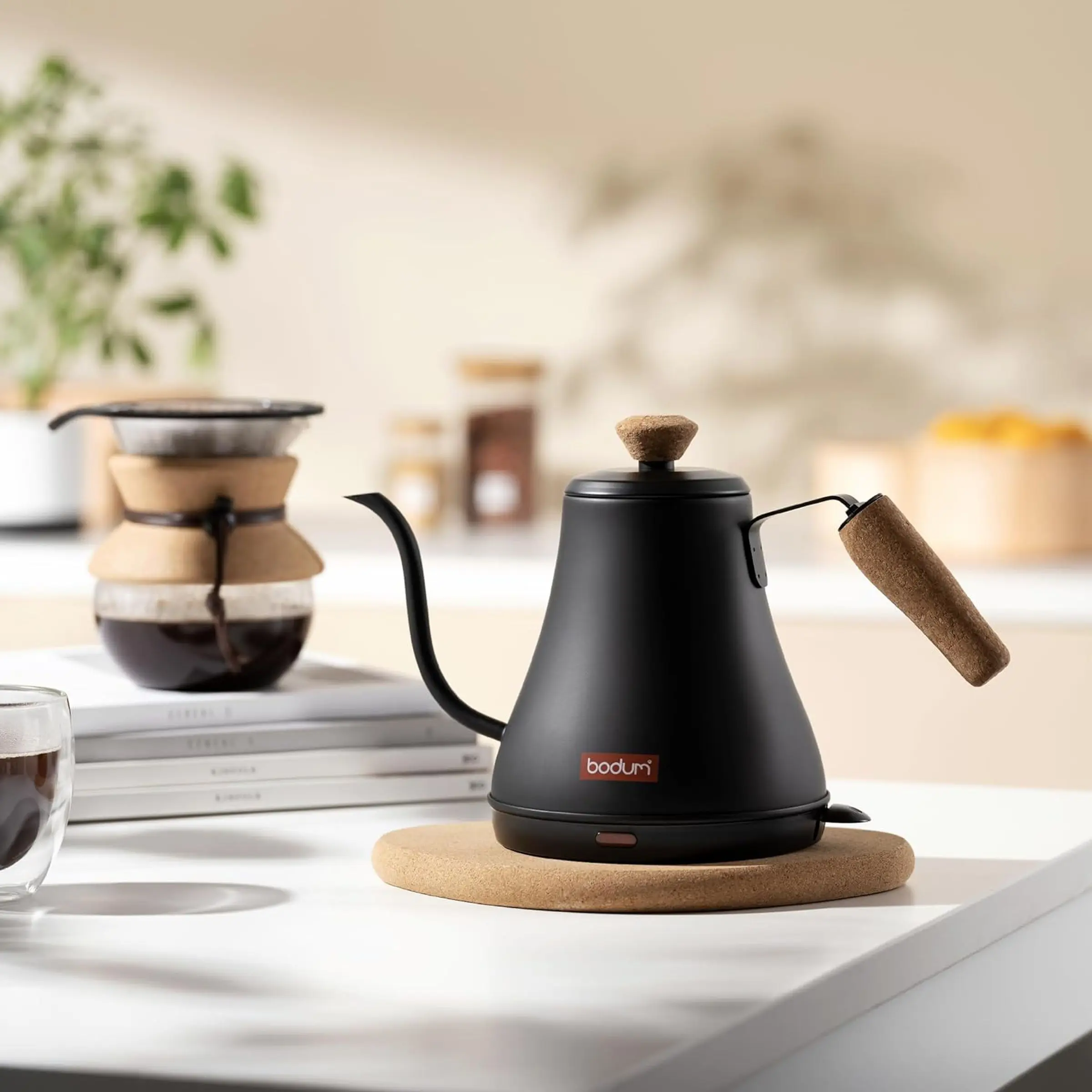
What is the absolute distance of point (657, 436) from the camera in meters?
0.89

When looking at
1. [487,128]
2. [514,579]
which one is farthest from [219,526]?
[487,128]

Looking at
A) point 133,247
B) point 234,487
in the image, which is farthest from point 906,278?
point 234,487

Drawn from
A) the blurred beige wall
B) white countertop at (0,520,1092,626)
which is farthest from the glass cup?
the blurred beige wall

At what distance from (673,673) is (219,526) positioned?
0.41 meters

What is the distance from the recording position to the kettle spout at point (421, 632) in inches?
37.8

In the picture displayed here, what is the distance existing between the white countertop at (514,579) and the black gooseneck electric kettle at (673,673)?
1395mm

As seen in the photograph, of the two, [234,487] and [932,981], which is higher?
[234,487]

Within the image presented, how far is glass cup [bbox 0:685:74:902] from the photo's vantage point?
0.85 metres

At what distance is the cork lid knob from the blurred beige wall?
2.15 meters

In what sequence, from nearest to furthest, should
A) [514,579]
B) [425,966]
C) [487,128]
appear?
1. [425,966]
2. [514,579]
3. [487,128]

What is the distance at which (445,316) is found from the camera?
3.20 meters

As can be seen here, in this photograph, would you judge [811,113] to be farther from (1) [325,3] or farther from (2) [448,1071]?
(2) [448,1071]

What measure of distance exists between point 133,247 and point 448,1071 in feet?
9.26

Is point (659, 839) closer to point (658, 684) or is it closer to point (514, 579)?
point (658, 684)
